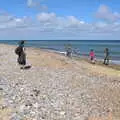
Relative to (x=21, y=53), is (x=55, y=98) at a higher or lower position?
lower

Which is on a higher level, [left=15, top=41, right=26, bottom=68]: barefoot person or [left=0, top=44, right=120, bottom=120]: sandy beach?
[left=15, top=41, right=26, bottom=68]: barefoot person

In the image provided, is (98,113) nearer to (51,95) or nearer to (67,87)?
(51,95)

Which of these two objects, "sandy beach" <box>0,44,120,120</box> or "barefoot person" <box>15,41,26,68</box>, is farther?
"barefoot person" <box>15,41,26,68</box>

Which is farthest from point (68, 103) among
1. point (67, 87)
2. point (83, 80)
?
point (83, 80)

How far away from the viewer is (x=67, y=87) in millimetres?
20719

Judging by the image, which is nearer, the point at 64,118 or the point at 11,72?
the point at 64,118

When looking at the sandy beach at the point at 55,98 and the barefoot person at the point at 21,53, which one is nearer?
the sandy beach at the point at 55,98

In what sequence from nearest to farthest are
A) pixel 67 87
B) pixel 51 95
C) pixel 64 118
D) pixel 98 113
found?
pixel 64 118, pixel 98 113, pixel 51 95, pixel 67 87

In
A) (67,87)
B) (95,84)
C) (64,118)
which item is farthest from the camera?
(95,84)

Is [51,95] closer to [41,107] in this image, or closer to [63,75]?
[41,107]

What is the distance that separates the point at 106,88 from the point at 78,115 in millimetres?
6660

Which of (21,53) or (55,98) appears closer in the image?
(55,98)

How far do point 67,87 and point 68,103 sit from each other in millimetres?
3727

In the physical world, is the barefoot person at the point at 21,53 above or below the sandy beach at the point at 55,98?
above
